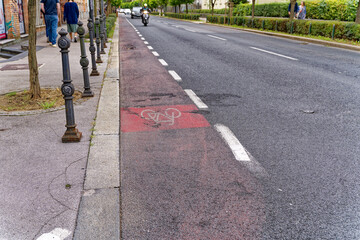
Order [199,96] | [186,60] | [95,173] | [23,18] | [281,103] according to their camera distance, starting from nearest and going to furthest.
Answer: [95,173]
[281,103]
[199,96]
[186,60]
[23,18]

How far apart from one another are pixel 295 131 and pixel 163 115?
5.85ft

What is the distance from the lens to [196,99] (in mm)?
6082

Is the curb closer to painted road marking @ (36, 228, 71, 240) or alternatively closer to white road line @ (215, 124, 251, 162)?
painted road marking @ (36, 228, 71, 240)

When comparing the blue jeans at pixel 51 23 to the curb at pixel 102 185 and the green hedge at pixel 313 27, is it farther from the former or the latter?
the green hedge at pixel 313 27

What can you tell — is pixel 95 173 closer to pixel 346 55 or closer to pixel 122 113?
pixel 122 113

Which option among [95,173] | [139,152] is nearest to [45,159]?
[95,173]

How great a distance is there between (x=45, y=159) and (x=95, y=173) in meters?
0.63

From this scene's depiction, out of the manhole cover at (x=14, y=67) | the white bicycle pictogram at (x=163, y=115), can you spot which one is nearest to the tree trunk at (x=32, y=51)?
the white bicycle pictogram at (x=163, y=115)

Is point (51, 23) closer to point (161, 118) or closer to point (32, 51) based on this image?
point (32, 51)

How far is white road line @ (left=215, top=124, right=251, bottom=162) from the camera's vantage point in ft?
11.9

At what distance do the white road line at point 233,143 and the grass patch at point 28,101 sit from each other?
2.50 metres

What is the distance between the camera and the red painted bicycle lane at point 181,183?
8.14 ft

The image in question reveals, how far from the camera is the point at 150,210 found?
8.80ft

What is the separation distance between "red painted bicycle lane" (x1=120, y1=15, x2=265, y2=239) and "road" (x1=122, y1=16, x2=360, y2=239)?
17cm
